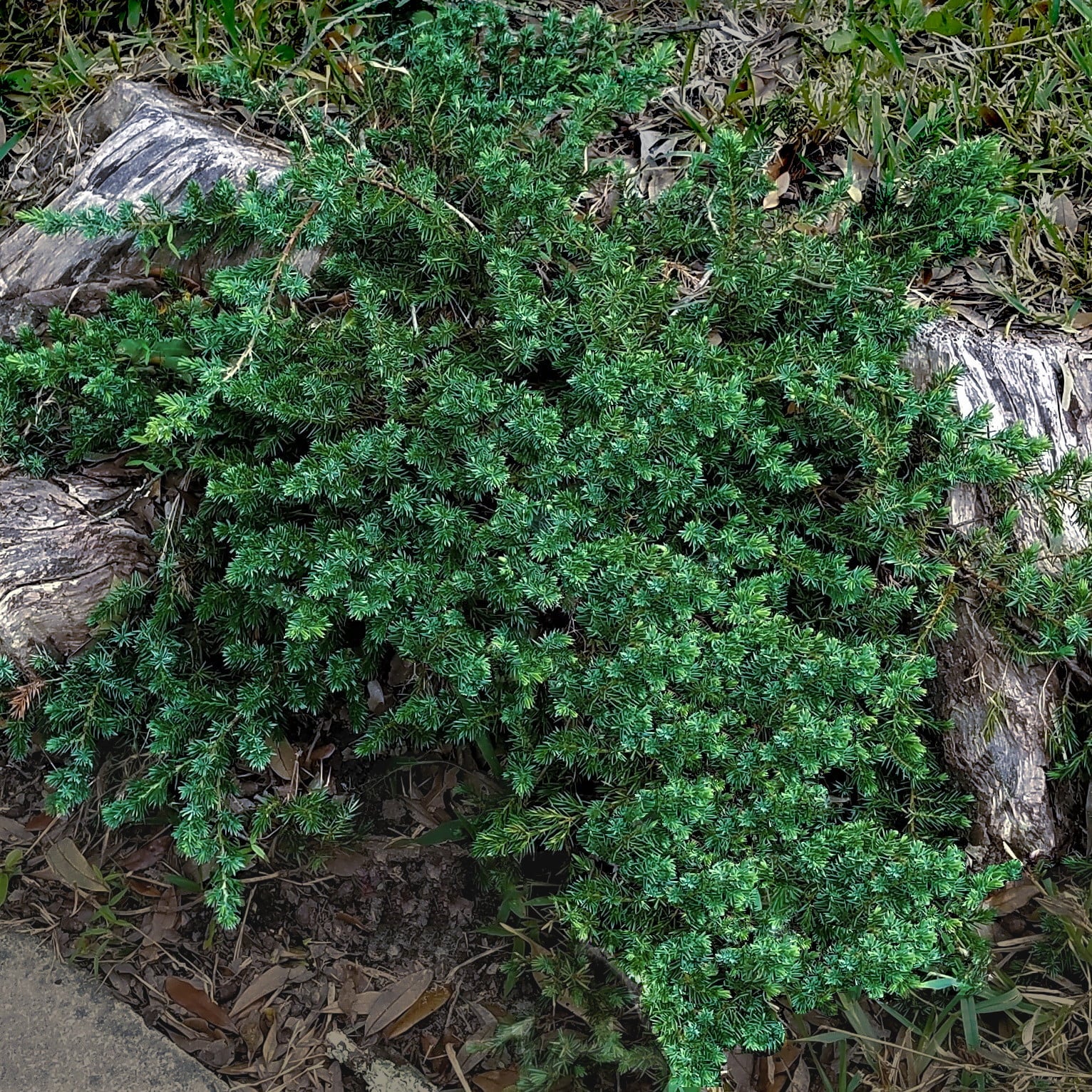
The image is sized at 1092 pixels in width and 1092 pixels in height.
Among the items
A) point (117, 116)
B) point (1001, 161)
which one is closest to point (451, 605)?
point (1001, 161)

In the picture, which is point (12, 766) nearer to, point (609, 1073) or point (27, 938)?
point (27, 938)

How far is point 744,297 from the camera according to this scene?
88.7 inches

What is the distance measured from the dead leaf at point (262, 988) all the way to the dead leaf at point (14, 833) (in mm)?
778

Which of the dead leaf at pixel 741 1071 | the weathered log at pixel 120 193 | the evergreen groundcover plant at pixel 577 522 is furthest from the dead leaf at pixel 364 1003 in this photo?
the weathered log at pixel 120 193

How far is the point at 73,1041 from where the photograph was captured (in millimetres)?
2283

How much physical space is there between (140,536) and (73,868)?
3.18 ft

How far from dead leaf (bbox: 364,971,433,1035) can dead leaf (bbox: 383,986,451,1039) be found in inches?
0.4

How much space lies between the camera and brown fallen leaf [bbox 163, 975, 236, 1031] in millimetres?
2301

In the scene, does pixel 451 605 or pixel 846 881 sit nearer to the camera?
pixel 846 881

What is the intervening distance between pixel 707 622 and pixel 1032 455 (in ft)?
2.89

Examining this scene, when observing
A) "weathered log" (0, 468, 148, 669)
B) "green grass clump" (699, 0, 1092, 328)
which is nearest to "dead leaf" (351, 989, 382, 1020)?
"weathered log" (0, 468, 148, 669)

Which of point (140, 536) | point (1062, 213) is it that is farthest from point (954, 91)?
point (140, 536)

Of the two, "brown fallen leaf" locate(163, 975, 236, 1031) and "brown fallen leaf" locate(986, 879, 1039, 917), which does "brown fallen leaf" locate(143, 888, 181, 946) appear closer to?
"brown fallen leaf" locate(163, 975, 236, 1031)

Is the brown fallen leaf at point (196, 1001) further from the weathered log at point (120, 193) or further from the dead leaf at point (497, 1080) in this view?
the weathered log at point (120, 193)
